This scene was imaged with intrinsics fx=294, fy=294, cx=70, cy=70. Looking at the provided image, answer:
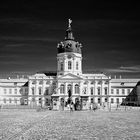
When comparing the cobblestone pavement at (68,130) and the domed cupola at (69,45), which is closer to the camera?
the cobblestone pavement at (68,130)

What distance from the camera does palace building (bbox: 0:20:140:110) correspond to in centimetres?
7925

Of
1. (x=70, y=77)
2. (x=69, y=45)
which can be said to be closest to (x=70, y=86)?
(x=70, y=77)

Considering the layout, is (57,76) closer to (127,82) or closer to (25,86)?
(25,86)

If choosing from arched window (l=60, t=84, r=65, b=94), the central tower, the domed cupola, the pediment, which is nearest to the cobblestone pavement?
the pediment

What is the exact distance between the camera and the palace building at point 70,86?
7925 centimetres

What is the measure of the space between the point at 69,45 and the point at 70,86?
1163 centimetres

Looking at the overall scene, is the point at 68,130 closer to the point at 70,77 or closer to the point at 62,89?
the point at 70,77

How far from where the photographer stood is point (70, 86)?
7956 cm

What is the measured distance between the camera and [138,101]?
8162cm

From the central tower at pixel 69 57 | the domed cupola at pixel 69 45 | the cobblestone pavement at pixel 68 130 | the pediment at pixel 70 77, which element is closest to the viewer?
the cobblestone pavement at pixel 68 130

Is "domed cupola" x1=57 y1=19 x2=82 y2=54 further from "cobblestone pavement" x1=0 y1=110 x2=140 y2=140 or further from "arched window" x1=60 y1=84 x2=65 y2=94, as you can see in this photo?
"cobblestone pavement" x1=0 y1=110 x2=140 y2=140

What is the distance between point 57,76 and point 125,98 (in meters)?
21.5

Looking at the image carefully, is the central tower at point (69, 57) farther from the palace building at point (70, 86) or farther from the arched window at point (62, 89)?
the arched window at point (62, 89)

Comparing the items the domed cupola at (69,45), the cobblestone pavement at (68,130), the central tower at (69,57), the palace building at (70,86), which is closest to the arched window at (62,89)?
the palace building at (70,86)
